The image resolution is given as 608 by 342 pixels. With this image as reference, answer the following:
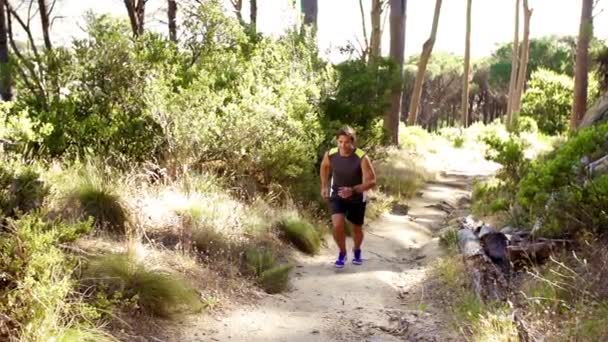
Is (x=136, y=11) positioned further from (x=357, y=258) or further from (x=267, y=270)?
(x=267, y=270)

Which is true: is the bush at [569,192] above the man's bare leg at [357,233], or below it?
above

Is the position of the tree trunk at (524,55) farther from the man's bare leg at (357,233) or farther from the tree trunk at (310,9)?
the man's bare leg at (357,233)

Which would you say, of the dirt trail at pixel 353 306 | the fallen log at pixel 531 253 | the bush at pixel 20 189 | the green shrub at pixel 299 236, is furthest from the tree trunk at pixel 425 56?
the bush at pixel 20 189

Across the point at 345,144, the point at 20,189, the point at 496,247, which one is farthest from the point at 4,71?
the point at 496,247

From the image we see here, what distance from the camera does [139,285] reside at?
15.6ft

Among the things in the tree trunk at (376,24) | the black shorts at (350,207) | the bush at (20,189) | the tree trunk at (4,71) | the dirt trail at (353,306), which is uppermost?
the tree trunk at (376,24)

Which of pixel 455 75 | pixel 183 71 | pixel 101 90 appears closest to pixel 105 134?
pixel 101 90

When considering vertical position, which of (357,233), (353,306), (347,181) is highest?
(347,181)

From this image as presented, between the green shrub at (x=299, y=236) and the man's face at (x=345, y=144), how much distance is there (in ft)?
4.27

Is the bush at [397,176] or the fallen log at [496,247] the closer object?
the fallen log at [496,247]

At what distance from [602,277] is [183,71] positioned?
574 centimetres

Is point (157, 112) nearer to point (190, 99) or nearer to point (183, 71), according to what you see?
point (190, 99)

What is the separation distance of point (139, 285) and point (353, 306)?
2.09 meters

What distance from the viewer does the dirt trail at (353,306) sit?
5043 millimetres
